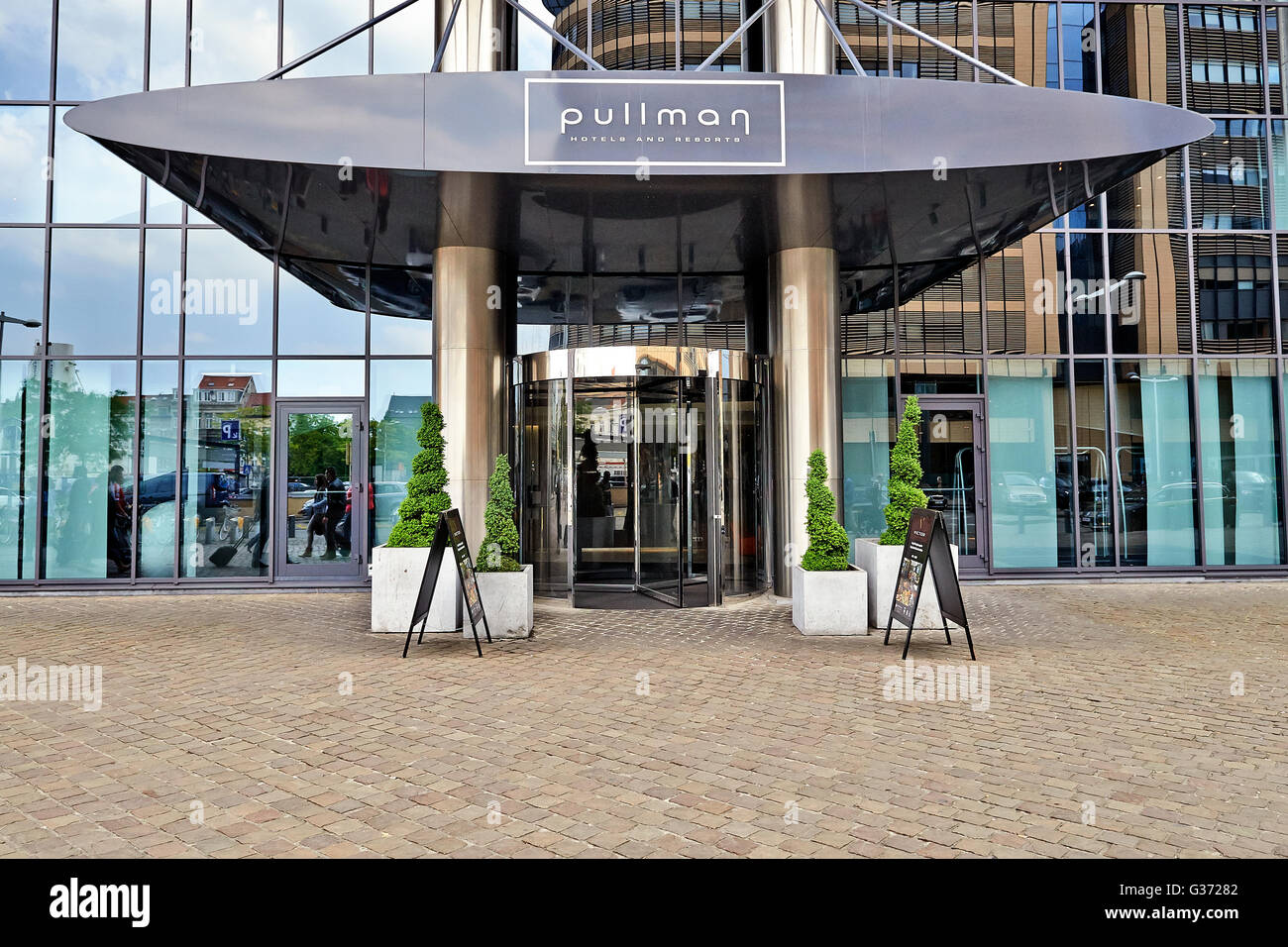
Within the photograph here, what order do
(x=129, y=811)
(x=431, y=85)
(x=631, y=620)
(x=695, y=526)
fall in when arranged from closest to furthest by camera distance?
1. (x=129, y=811)
2. (x=431, y=85)
3. (x=631, y=620)
4. (x=695, y=526)

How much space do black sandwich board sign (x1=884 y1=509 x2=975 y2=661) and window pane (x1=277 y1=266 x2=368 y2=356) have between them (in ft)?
27.0

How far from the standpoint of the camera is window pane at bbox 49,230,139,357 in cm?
1227

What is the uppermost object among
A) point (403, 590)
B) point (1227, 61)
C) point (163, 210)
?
point (1227, 61)

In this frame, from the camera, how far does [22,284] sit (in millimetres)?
12281

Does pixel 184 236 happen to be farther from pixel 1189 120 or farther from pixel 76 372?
pixel 1189 120

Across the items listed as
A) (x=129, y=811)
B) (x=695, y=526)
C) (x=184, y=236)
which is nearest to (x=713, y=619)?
(x=695, y=526)

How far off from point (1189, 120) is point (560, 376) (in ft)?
23.8

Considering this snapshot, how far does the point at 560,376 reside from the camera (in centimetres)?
1113

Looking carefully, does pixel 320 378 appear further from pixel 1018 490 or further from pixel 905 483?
pixel 1018 490

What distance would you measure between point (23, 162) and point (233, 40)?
11.3 ft

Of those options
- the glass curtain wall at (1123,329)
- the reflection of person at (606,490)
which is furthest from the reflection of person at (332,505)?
the glass curtain wall at (1123,329)

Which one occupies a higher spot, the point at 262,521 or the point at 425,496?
the point at 425,496

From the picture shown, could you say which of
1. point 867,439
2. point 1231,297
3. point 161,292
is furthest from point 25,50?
point 1231,297

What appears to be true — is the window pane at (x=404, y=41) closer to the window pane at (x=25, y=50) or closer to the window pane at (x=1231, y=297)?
the window pane at (x=25, y=50)
